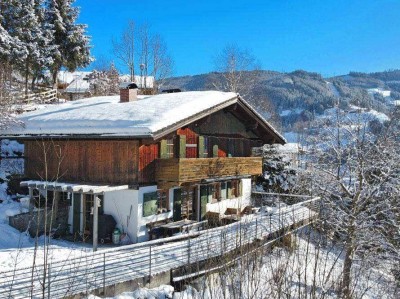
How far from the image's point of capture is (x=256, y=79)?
39406 mm

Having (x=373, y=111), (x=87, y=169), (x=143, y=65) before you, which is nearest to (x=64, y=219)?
(x=87, y=169)

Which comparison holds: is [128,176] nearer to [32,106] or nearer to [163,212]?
[163,212]

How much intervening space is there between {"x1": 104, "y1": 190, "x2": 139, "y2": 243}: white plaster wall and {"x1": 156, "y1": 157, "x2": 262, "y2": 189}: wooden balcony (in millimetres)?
1401

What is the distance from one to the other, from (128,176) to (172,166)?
1.85 m

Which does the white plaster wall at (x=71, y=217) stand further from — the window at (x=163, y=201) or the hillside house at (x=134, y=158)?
the window at (x=163, y=201)

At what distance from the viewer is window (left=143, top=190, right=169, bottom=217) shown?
55.2 ft

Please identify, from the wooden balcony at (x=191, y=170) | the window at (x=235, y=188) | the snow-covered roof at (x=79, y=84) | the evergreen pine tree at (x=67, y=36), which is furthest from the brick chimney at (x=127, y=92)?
the snow-covered roof at (x=79, y=84)

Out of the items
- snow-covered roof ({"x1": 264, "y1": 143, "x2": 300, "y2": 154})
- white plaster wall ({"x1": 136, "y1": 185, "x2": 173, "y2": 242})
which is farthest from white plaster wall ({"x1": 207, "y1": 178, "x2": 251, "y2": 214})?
snow-covered roof ({"x1": 264, "y1": 143, "x2": 300, "y2": 154})

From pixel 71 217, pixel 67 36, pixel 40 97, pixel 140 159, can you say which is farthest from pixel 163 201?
pixel 67 36

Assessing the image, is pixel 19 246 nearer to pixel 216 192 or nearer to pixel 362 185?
pixel 216 192

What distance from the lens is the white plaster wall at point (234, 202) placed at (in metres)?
21.8

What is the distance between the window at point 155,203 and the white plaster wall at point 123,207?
506 mm

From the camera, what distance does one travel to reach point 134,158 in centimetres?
1661

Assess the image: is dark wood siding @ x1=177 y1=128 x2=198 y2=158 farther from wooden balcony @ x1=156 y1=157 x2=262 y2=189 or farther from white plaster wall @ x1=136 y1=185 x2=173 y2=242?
white plaster wall @ x1=136 y1=185 x2=173 y2=242
